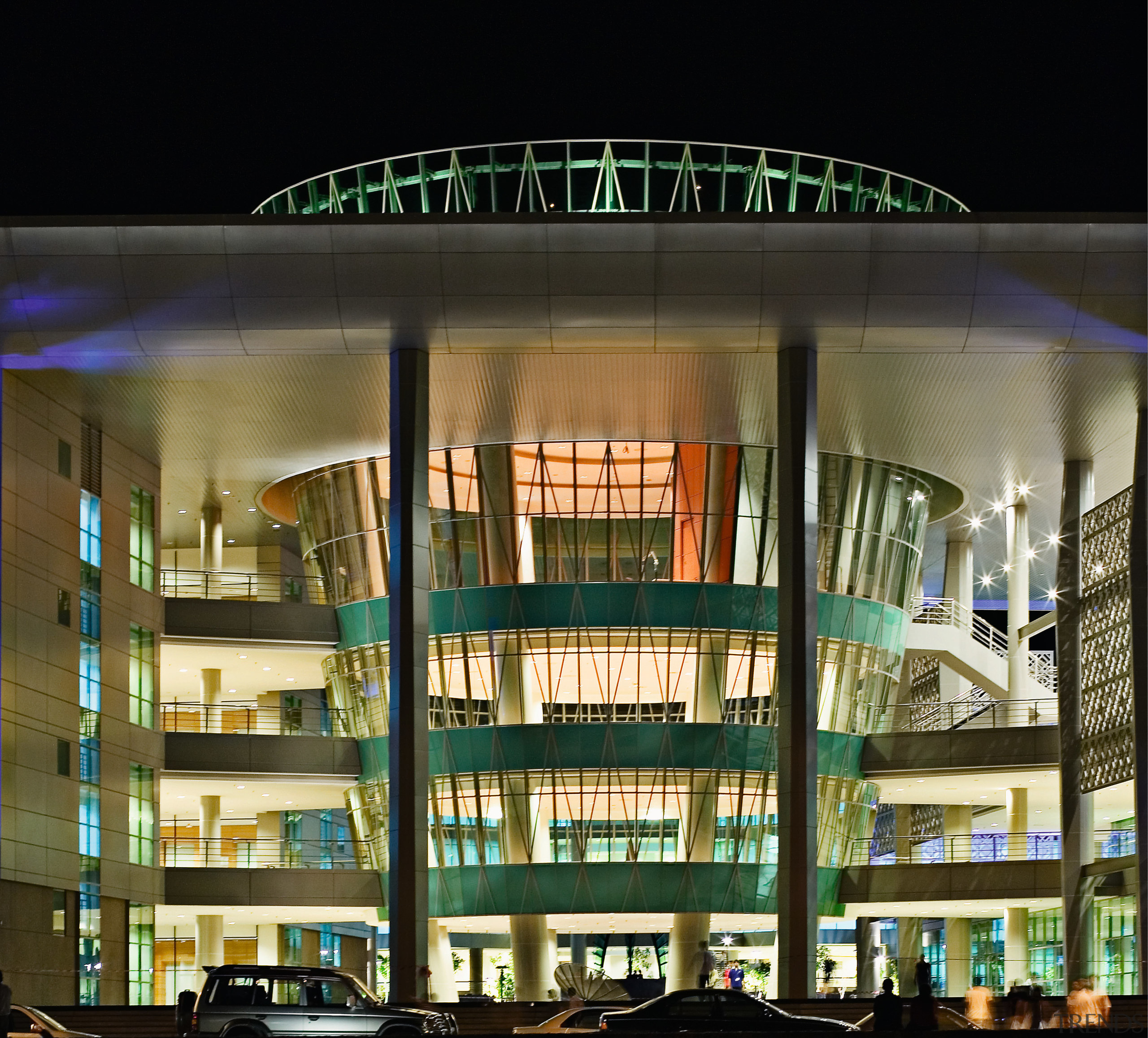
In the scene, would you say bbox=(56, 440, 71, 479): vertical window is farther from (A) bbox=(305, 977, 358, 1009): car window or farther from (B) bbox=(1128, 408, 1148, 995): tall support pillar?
(B) bbox=(1128, 408, 1148, 995): tall support pillar

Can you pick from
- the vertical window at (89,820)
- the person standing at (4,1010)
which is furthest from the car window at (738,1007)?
the vertical window at (89,820)

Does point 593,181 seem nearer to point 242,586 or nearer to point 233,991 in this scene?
point 242,586

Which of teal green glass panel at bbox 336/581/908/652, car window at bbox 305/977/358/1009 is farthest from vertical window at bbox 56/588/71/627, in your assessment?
car window at bbox 305/977/358/1009

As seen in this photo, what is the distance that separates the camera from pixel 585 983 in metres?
54.7

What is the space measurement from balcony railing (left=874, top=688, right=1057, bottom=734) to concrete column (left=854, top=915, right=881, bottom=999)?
7.99 m

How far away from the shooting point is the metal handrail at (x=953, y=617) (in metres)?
64.9

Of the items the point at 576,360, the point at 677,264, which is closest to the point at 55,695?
the point at 576,360

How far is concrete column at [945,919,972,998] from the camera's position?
7262 cm

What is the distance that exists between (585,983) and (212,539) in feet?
65.2

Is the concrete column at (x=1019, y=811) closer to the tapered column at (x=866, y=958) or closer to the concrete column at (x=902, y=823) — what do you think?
the tapered column at (x=866, y=958)

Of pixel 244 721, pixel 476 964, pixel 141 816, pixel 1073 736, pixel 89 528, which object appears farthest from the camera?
pixel 476 964

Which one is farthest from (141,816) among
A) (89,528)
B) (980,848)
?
(980,848)

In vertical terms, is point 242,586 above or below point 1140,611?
above

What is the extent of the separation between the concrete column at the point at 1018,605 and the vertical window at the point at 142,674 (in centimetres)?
2919
